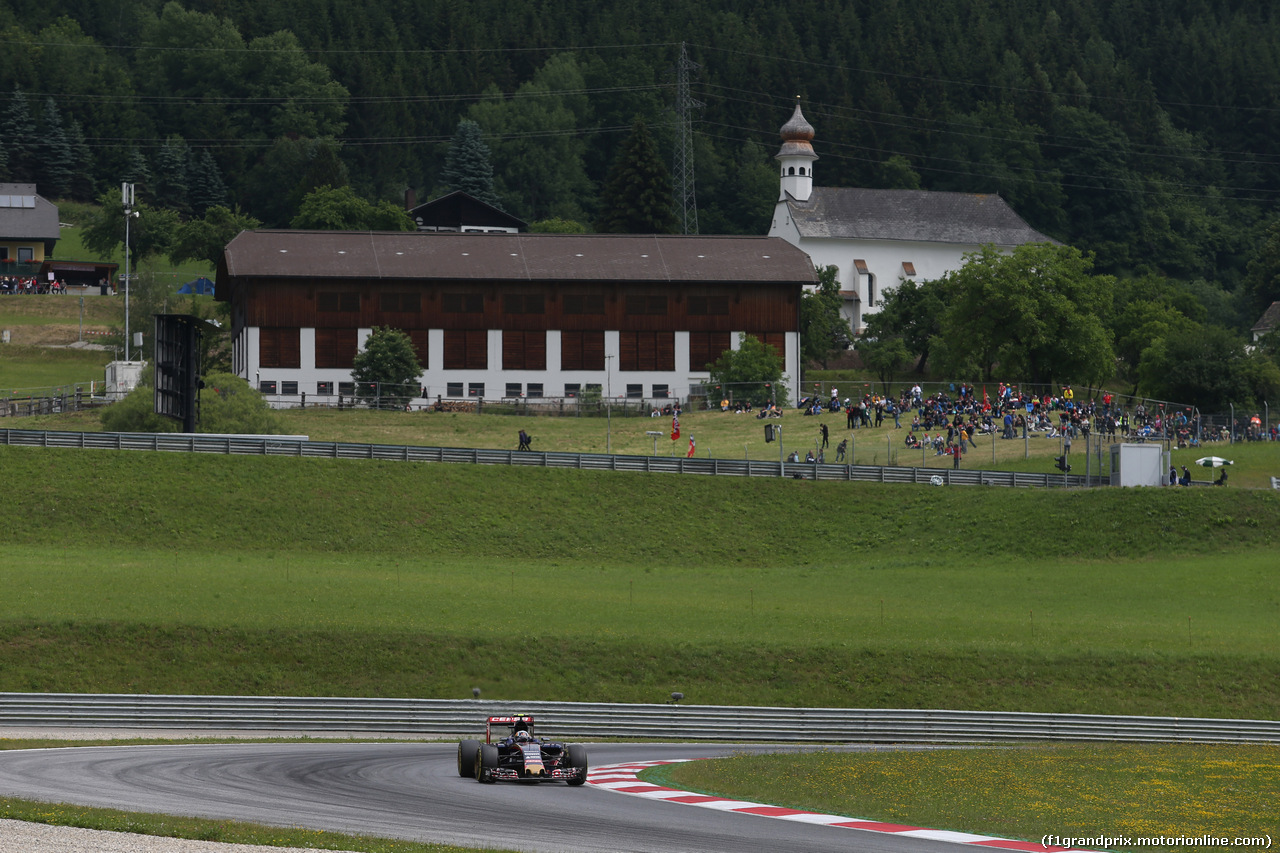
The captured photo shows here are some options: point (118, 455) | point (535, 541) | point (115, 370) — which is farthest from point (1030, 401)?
point (115, 370)

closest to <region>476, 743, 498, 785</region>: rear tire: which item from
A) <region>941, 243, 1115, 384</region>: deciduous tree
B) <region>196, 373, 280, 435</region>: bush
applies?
<region>196, 373, 280, 435</region>: bush

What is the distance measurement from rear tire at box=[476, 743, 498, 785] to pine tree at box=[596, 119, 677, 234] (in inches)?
5062

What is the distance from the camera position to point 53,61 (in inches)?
7466

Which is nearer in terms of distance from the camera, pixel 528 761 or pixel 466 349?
pixel 528 761

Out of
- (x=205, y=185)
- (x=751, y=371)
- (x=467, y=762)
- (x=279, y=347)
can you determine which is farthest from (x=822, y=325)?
(x=467, y=762)

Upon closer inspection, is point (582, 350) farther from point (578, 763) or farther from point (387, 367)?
point (578, 763)

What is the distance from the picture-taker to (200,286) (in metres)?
138

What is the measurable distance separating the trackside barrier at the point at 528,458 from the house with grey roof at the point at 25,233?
86.0 meters

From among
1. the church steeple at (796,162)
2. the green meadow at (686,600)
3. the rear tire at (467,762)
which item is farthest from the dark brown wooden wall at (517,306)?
the rear tire at (467,762)

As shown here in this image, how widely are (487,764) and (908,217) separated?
137249mm

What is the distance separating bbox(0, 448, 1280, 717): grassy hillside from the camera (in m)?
39.2

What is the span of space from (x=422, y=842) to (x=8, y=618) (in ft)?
78.5

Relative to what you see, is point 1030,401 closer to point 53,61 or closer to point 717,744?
point 717,744

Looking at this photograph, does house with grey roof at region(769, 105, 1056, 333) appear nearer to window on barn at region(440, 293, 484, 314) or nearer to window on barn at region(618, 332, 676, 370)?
window on barn at region(618, 332, 676, 370)
